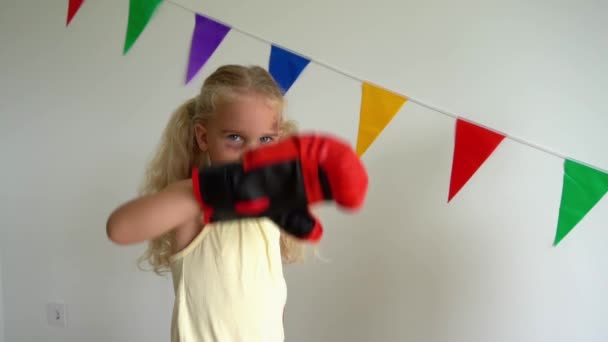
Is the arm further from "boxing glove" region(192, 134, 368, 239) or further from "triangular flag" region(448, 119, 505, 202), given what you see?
"triangular flag" region(448, 119, 505, 202)

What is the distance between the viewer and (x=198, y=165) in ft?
2.75

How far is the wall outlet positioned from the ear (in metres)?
1.02

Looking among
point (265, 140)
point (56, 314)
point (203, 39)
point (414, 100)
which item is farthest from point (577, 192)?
point (56, 314)

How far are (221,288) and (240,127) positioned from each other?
26 centimetres

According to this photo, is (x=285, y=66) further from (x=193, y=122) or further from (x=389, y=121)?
(x=193, y=122)

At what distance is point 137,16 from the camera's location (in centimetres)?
126

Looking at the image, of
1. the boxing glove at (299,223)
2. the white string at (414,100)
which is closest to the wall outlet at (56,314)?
the white string at (414,100)

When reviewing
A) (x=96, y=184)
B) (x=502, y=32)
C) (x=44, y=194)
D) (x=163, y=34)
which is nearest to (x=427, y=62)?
(x=502, y=32)

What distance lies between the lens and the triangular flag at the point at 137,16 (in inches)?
49.0

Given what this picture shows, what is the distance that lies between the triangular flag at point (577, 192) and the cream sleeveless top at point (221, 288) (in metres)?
0.69

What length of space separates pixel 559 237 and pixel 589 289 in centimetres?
14

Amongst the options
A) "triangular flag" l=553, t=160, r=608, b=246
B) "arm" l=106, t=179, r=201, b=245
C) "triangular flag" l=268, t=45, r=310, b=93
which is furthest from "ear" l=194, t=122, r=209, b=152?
"triangular flag" l=553, t=160, r=608, b=246

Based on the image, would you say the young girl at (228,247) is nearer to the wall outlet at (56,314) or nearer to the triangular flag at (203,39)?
the triangular flag at (203,39)

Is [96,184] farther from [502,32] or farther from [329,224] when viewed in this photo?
[502,32]
